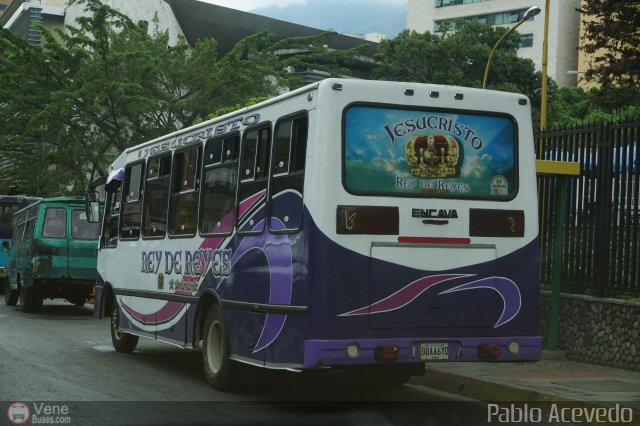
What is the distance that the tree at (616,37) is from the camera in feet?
82.3

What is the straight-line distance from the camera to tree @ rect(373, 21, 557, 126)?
198ft

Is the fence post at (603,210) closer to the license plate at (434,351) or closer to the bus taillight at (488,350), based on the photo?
the bus taillight at (488,350)

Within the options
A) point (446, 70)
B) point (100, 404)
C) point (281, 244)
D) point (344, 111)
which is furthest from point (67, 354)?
point (446, 70)

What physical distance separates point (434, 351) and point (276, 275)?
1.57 m

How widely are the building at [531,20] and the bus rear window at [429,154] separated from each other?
241 feet

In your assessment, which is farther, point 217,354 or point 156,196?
point 156,196

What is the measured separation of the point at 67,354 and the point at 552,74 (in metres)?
77.1

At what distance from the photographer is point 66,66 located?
37.9 m

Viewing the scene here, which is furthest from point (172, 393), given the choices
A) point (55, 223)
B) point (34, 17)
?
point (34, 17)

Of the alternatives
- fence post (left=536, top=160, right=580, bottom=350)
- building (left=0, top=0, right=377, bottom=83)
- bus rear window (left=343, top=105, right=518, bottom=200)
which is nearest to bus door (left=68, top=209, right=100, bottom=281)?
fence post (left=536, top=160, right=580, bottom=350)

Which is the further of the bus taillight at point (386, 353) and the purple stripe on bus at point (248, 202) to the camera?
the purple stripe on bus at point (248, 202)

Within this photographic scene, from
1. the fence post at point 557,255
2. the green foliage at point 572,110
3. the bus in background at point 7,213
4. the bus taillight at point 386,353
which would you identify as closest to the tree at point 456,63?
the green foliage at point 572,110

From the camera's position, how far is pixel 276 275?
30.1 ft

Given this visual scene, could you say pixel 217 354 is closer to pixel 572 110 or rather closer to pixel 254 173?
pixel 254 173
